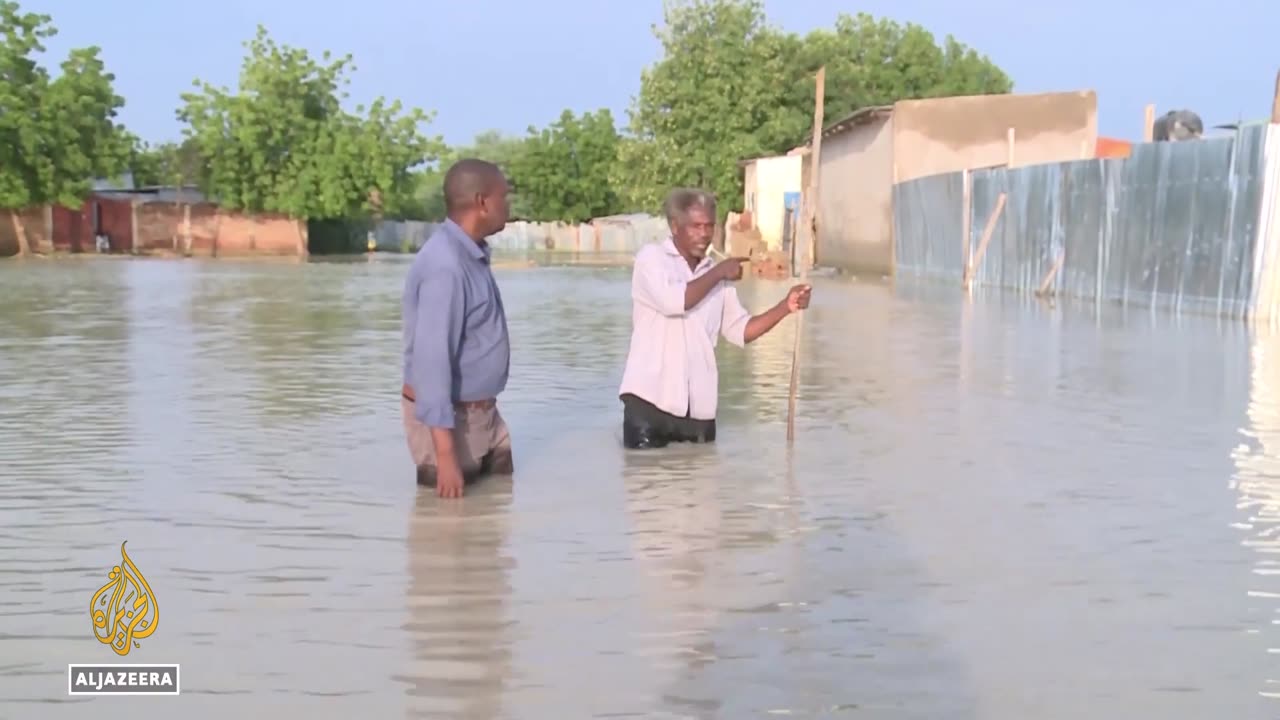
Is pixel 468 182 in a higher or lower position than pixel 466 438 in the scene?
higher

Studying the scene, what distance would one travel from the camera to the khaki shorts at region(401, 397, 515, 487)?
5984 millimetres

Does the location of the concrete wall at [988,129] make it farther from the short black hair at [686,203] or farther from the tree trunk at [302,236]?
the tree trunk at [302,236]

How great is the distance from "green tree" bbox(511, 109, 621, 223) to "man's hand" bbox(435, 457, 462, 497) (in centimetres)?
6671

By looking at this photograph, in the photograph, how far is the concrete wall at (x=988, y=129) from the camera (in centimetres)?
3109

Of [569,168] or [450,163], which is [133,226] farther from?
[569,168]

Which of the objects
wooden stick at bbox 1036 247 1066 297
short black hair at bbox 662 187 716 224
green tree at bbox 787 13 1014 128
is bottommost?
wooden stick at bbox 1036 247 1066 297

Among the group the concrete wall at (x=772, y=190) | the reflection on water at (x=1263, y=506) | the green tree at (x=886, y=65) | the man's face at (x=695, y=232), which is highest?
the green tree at (x=886, y=65)

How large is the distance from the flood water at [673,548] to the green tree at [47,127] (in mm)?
35239

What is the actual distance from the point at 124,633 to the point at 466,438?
217cm

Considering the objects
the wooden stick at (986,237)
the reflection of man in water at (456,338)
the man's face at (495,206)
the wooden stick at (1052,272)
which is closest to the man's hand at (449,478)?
the reflection of man in water at (456,338)

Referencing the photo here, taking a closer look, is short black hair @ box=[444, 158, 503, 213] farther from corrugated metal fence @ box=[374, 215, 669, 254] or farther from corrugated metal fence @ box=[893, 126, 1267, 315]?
corrugated metal fence @ box=[374, 215, 669, 254]

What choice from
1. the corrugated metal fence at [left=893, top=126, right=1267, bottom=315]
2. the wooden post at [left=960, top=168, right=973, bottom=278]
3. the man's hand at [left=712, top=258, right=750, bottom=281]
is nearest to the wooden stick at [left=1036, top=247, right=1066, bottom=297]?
the corrugated metal fence at [left=893, top=126, right=1267, bottom=315]

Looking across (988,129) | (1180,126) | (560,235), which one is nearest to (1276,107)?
(1180,126)

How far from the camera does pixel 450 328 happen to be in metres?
5.66
